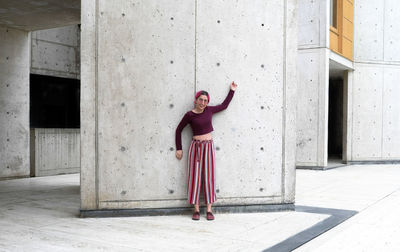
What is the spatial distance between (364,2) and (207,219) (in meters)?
13.0

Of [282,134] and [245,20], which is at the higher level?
[245,20]

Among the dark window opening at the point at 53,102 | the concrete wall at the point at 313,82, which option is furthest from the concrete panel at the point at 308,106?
the dark window opening at the point at 53,102

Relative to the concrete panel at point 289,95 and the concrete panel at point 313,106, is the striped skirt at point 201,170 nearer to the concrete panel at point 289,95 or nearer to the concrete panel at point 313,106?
the concrete panel at point 289,95

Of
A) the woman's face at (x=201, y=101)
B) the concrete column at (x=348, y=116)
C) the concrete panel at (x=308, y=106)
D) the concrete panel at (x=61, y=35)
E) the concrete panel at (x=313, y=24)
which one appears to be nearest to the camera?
the woman's face at (x=201, y=101)

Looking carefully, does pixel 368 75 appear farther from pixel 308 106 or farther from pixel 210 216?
pixel 210 216

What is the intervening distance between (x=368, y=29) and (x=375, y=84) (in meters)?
2.06

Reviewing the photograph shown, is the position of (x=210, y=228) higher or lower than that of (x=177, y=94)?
lower

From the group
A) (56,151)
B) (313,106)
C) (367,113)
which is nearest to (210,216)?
(56,151)

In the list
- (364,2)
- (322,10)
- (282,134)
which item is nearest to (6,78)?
(282,134)

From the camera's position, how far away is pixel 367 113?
52.5 ft

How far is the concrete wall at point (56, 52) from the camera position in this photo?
12211 mm

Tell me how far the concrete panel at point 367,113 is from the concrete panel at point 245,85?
1010 centimetres

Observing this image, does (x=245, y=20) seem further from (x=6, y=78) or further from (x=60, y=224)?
(x=6, y=78)

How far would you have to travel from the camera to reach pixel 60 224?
580 cm
